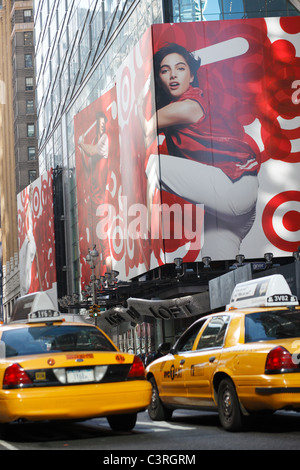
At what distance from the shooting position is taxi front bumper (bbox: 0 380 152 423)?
9312mm

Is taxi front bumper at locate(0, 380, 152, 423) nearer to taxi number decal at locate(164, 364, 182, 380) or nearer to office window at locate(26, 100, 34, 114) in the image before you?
taxi number decal at locate(164, 364, 182, 380)

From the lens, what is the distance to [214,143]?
43531mm

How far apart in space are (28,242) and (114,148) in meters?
32.0

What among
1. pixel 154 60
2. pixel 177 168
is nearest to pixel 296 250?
pixel 177 168

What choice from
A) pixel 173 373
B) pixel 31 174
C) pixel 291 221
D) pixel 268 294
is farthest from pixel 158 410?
pixel 31 174

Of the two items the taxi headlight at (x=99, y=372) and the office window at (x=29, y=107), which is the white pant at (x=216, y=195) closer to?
the taxi headlight at (x=99, y=372)

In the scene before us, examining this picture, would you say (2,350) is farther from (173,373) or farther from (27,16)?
(27,16)

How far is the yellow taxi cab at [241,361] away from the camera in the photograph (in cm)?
933

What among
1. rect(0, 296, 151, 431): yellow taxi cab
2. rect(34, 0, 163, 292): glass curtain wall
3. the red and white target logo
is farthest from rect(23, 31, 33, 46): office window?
rect(0, 296, 151, 431): yellow taxi cab

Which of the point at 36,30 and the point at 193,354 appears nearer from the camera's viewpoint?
the point at 193,354

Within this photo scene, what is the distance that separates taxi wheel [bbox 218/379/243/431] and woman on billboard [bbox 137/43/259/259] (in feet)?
107

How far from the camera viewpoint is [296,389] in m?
9.24

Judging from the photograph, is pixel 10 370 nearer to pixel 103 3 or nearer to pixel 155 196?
pixel 155 196
